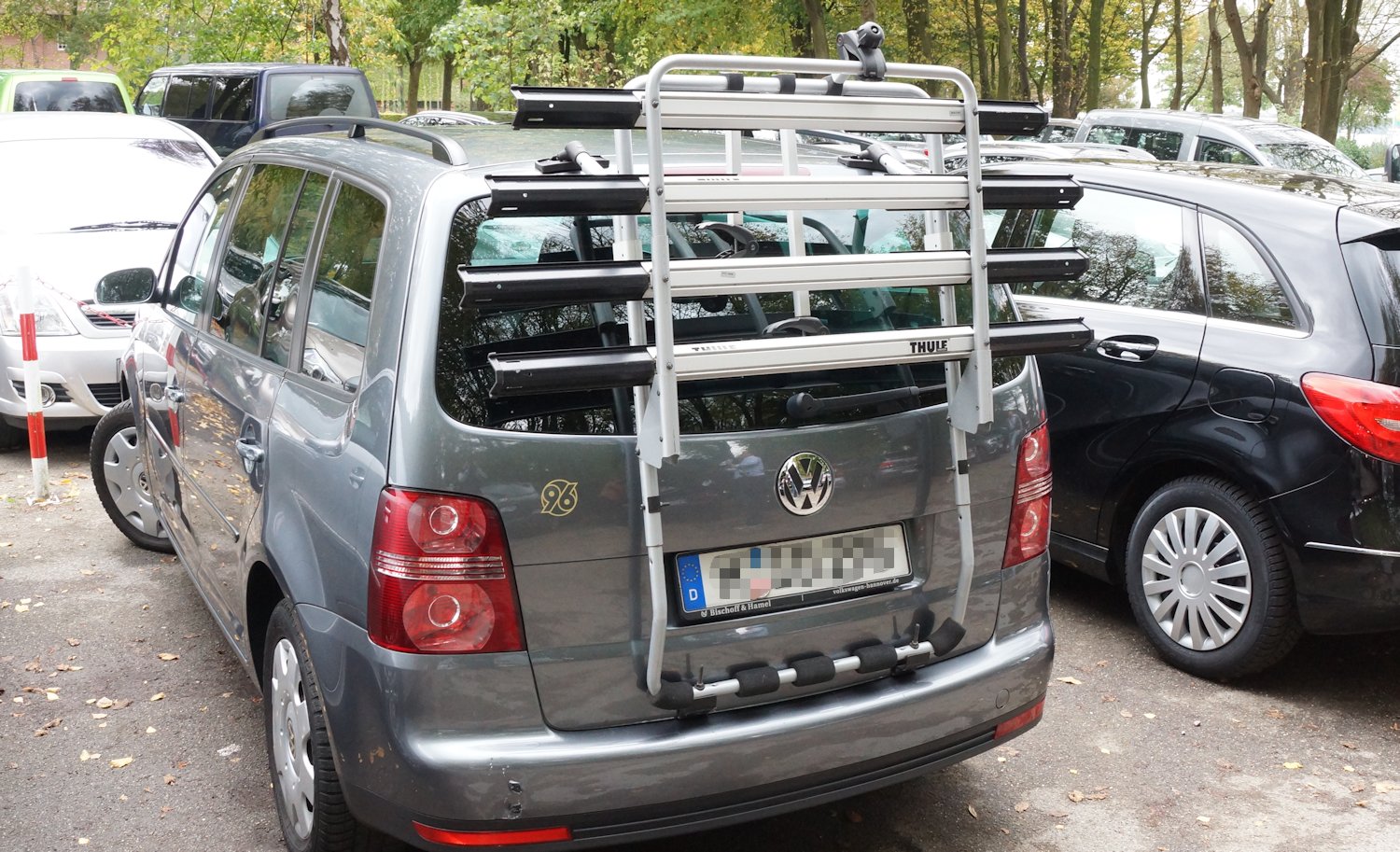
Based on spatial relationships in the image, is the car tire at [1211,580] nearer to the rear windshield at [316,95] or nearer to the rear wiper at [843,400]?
the rear wiper at [843,400]

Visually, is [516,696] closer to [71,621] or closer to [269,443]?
[269,443]

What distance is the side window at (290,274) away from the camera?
369cm

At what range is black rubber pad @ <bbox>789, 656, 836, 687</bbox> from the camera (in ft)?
10.0

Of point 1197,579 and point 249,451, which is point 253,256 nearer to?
point 249,451

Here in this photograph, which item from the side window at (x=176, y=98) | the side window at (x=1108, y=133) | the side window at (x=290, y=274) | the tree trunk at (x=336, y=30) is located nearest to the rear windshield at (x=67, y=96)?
the side window at (x=176, y=98)

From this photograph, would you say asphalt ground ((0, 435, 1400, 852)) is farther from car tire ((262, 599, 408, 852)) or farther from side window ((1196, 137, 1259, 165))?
side window ((1196, 137, 1259, 165))

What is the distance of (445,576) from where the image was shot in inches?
111

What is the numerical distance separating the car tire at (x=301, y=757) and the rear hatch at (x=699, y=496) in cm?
67

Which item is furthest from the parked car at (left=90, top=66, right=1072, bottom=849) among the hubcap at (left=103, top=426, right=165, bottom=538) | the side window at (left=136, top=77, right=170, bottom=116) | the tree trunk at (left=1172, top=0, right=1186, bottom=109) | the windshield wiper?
the tree trunk at (left=1172, top=0, right=1186, bottom=109)

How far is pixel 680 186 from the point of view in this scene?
2.73 metres

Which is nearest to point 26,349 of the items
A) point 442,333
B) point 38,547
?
point 38,547

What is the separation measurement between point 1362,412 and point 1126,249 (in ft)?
4.41

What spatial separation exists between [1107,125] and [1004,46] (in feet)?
36.7

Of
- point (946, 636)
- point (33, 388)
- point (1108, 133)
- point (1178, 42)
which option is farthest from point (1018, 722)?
point (1178, 42)
